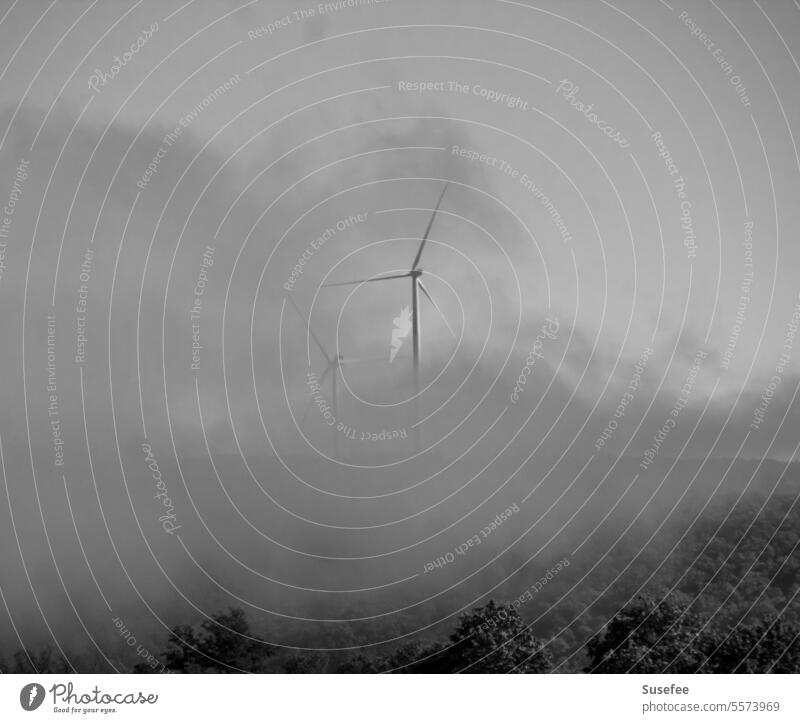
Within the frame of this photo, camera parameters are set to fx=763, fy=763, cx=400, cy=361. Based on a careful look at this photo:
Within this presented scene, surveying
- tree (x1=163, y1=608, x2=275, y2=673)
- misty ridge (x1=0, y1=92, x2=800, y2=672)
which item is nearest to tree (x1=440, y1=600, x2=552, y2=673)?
misty ridge (x1=0, y1=92, x2=800, y2=672)

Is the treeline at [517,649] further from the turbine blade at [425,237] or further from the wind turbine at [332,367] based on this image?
the turbine blade at [425,237]

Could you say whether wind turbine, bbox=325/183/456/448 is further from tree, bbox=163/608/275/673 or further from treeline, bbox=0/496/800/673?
tree, bbox=163/608/275/673

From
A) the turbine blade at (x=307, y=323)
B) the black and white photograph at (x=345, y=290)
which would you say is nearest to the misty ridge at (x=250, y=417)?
the black and white photograph at (x=345, y=290)

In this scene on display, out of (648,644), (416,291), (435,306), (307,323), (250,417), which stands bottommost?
(648,644)

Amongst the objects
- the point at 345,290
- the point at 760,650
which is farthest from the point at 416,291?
the point at 760,650

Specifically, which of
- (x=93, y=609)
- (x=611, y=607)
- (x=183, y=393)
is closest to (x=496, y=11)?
(x=183, y=393)

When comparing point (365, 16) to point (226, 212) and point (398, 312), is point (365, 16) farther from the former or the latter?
point (398, 312)

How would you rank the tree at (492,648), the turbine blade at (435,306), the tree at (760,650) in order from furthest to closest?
the turbine blade at (435,306), the tree at (492,648), the tree at (760,650)

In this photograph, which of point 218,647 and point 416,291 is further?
point 416,291

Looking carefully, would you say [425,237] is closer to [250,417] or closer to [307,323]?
[307,323]
